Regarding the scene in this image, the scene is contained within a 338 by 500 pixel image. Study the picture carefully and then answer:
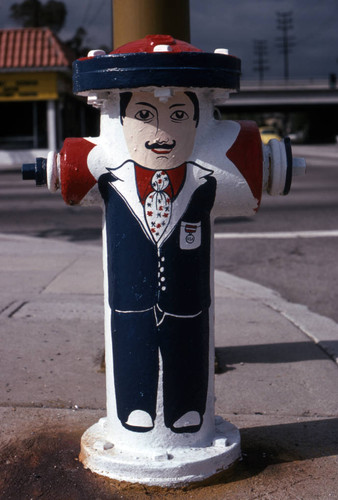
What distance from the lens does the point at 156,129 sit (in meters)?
2.88

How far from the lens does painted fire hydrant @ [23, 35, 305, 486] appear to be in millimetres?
2889

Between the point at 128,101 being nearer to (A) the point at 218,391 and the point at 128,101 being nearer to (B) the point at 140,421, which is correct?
(B) the point at 140,421

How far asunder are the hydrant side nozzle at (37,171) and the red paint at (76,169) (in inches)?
4.4

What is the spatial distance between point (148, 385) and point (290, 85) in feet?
236

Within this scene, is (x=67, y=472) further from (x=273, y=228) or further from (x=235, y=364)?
(x=273, y=228)

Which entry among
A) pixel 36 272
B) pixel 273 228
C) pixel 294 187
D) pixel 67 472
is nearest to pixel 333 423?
pixel 67 472

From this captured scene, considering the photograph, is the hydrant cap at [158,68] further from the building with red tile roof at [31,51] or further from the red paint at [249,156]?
the building with red tile roof at [31,51]

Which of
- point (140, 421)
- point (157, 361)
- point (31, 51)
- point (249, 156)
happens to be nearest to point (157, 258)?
point (157, 361)

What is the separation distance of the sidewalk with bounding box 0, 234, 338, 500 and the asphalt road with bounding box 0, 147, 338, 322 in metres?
0.62

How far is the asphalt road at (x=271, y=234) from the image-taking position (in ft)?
24.3

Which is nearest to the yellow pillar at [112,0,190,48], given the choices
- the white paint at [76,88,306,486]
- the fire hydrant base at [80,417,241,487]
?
the white paint at [76,88,306,486]

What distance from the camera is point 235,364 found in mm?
4656

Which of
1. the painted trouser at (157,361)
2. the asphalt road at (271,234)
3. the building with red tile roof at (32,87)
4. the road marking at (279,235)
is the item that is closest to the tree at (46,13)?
the building with red tile roof at (32,87)

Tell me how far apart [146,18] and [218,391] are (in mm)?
2211
